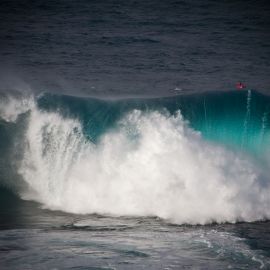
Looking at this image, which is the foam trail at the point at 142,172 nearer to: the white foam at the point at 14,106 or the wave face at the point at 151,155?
the wave face at the point at 151,155

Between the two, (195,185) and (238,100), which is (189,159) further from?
(238,100)

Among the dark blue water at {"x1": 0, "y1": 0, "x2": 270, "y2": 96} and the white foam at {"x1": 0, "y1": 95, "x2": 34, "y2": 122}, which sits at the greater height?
the dark blue water at {"x1": 0, "y1": 0, "x2": 270, "y2": 96}

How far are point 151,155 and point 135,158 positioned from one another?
1.38 feet

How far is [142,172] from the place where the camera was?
12.2 m

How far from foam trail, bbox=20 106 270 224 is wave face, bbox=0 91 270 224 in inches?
0.9

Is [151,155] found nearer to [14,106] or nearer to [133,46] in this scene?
[14,106]

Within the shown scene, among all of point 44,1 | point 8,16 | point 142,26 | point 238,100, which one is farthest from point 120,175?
point 44,1

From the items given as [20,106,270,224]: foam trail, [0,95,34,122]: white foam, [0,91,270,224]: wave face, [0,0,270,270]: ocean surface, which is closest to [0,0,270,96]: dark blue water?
[0,0,270,270]: ocean surface

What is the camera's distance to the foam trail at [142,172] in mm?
11125

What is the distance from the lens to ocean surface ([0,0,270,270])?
8.44 metres

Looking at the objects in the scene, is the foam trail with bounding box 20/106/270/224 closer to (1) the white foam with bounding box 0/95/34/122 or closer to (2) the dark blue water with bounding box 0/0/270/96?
(1) the white foam with bounding box 0/95/34/122

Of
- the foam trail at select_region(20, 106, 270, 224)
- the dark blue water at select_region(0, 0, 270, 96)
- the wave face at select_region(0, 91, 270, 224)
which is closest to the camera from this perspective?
the foam trail at select_region(20, 106, 270, 224)

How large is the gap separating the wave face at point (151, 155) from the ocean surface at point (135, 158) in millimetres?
28

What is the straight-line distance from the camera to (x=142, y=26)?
24.4m
